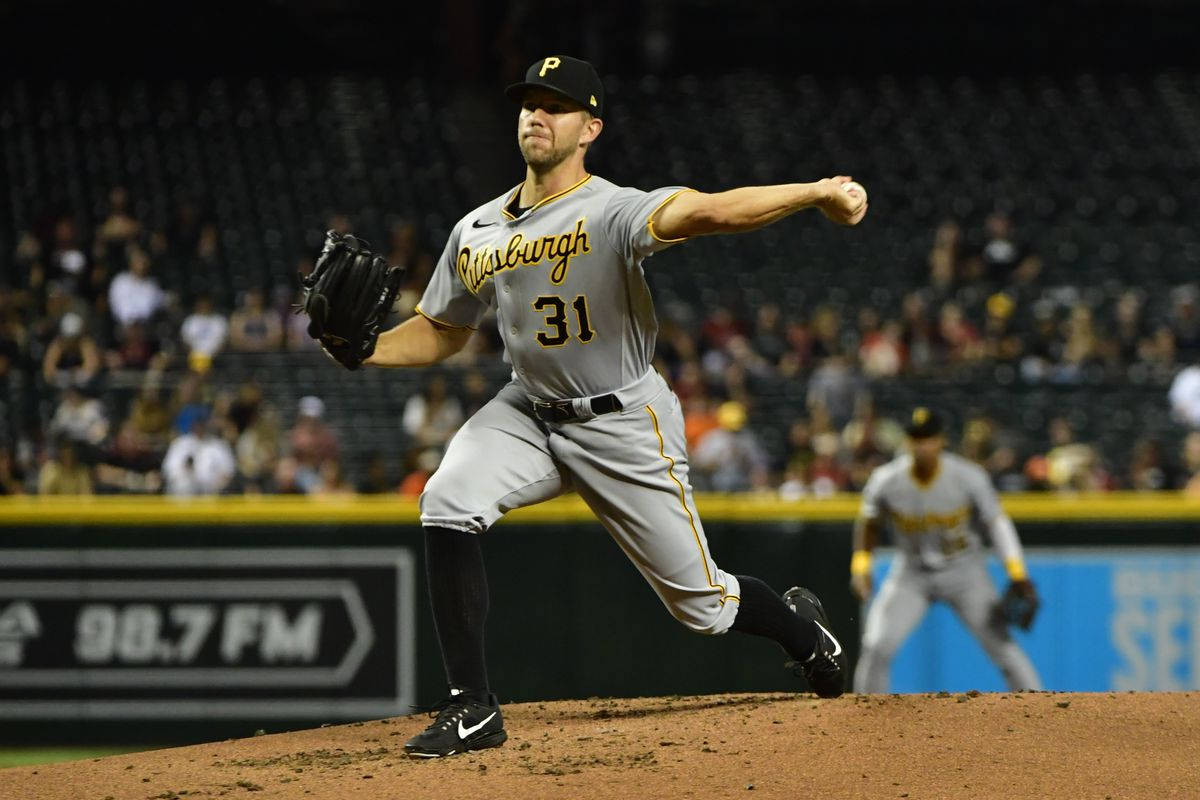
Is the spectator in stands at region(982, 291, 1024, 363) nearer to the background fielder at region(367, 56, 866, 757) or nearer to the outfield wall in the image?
the outfield wall

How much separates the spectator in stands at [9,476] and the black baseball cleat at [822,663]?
645 cm

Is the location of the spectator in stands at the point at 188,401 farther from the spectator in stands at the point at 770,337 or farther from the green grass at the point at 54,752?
the spectator in stands at the point at 770,337

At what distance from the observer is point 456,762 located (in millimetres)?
4008

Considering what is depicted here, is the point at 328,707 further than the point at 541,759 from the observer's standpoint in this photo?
Yes

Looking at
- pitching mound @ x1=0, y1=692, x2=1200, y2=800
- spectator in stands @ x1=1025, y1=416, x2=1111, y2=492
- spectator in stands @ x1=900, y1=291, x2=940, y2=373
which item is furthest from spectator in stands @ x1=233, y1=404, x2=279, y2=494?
pitching mound @ x1=0, y1=692, x2=1200, y2=800

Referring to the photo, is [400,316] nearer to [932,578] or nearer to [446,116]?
[932,578]

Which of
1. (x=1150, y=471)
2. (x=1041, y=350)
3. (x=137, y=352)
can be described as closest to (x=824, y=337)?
(x=1041, y=350)

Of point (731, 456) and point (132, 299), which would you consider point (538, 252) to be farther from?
point (132, 299)

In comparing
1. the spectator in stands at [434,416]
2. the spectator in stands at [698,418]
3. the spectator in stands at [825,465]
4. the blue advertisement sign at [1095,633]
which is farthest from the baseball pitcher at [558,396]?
the spectator in stands at [698,418]

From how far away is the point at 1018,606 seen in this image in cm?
776

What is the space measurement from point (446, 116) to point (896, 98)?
524 centimetres

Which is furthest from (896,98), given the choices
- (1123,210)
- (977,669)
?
(977,669)

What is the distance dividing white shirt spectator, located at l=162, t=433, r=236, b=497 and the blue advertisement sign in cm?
446

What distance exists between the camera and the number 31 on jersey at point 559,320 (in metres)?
4.09
